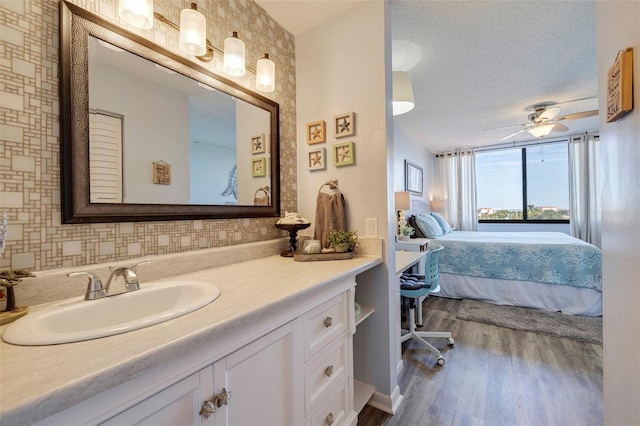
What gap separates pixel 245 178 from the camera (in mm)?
1561

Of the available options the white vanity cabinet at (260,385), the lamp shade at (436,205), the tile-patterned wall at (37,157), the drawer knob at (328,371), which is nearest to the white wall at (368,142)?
the white vanity cabinet at (260,385)

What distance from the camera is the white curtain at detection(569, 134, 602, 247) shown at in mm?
4633

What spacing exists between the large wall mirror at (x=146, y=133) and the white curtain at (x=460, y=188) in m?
5.30

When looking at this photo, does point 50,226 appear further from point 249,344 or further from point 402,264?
point 402,264

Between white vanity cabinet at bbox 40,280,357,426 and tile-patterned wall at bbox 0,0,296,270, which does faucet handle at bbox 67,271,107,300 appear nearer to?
tile-patterned wall at bbox 0,0,296,270

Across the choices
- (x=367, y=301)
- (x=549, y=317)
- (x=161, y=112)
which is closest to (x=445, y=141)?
(x=549, y=317)

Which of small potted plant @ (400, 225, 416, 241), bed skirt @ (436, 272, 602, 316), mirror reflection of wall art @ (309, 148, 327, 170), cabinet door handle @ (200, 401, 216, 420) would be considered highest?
mirror reflection of wall art @ (309, 148, 327, 170)

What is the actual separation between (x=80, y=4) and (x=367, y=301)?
1867mm

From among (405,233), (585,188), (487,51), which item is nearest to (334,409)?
(405,233)

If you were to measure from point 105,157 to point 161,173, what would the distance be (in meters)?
0.21

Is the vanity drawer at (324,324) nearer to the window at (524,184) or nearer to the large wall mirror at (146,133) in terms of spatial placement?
the large wall mirror at (146,133)

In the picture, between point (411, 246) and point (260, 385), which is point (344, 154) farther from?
point (411, 246)

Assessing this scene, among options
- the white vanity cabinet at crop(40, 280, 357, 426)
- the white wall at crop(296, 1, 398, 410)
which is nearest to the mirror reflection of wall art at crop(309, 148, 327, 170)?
the white wall at crop(296, 1, 398, 410)

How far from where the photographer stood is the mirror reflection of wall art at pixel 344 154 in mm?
1638
